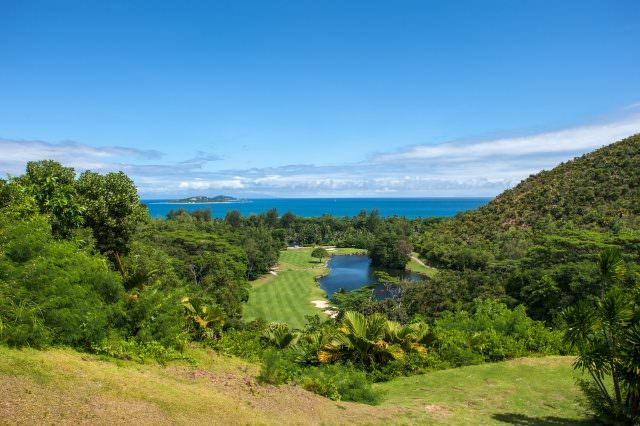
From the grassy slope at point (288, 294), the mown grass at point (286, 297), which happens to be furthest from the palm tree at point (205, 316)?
the grassy slope at point (288, 294)

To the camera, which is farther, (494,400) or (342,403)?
(494,400)

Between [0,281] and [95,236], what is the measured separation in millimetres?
12172

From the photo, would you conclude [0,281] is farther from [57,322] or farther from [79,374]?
[79,374]

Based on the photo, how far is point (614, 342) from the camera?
8.20m

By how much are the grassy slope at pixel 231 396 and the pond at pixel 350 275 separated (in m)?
53.7

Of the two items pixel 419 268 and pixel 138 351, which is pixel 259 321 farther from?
pixel 419 268

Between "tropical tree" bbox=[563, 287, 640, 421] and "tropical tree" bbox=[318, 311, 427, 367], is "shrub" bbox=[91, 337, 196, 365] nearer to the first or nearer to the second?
"tropical tree" bbox=[318, 311, 427, 367]

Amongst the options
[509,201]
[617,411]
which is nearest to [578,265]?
[617,411]

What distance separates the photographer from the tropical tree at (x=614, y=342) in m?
7.81

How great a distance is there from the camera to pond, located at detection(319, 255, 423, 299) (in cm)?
7369

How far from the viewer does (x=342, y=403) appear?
386 inches

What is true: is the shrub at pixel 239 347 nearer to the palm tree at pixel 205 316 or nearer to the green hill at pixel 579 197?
the palm tree at pixel 205 316

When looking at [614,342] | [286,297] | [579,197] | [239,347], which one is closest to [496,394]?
[614,342]

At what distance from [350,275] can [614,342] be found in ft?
252
